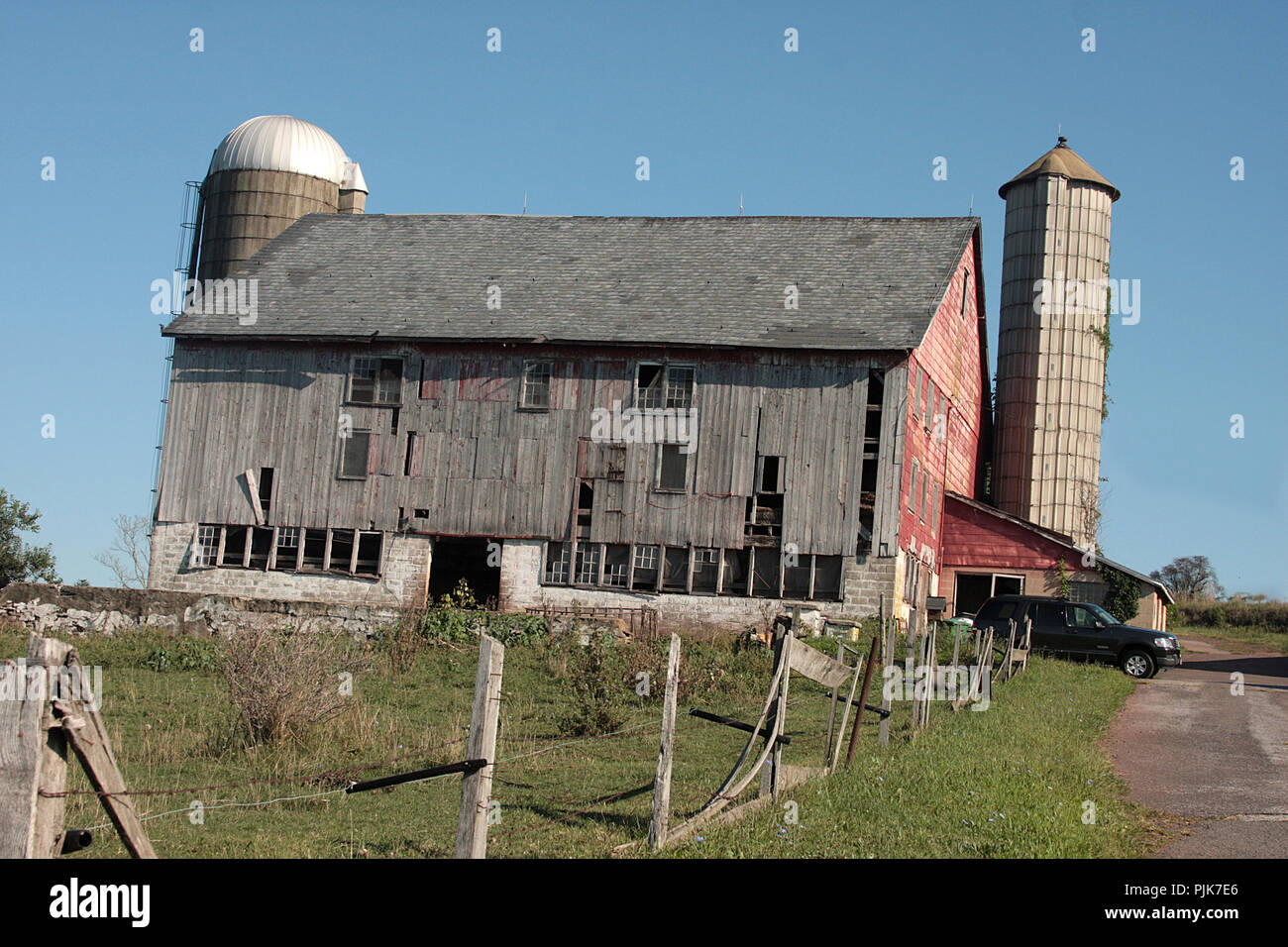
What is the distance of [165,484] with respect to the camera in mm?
31938

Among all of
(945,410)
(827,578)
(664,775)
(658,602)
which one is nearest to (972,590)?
(945,410)

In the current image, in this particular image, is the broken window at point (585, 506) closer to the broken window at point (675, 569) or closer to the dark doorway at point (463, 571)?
the broken window at point (675, 569)

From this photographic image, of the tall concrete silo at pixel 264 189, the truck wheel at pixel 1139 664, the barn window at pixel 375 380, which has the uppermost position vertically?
the tall concrete silo at pixel 264 189

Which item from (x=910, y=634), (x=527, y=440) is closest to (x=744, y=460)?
(x=527, y=440)

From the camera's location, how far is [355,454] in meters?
31.2

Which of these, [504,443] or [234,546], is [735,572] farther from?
[234,546]

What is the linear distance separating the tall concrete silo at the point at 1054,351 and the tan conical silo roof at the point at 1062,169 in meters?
0.05

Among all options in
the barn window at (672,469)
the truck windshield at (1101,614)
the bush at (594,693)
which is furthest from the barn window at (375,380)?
the truck windshield at (1101,614)

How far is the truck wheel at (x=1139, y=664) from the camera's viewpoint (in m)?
24.8
